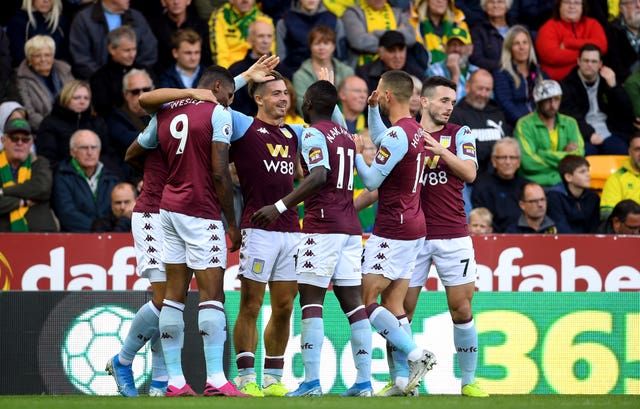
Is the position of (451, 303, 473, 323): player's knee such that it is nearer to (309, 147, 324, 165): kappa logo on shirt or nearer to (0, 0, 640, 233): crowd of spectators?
(309, 147, 324, 165): kappa logo on shirt

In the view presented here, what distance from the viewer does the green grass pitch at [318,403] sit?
9.51 meters

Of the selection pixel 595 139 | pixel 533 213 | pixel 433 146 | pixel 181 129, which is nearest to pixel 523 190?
pixel 533 213

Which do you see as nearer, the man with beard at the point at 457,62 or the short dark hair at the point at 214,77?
the short dark hair at the point at 214,77

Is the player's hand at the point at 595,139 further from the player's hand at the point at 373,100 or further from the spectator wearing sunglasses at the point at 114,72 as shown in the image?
the player's hand at the point at 373,100

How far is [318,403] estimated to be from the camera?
9766 mm

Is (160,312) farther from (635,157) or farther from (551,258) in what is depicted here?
(635,157)

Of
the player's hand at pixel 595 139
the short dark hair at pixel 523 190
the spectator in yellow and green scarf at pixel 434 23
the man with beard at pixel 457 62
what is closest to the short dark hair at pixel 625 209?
the short dark hair at pixel 523 190

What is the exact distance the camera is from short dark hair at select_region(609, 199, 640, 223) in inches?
629

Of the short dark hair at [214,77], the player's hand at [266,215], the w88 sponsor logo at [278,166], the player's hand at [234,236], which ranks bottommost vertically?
the player's hand at [234,236]

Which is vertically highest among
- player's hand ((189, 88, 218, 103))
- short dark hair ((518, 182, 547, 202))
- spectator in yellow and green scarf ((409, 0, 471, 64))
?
spectator in yellow and green scarf ((409, 0, 471, 64))

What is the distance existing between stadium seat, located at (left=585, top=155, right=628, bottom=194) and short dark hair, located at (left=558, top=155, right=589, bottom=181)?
2.84ft

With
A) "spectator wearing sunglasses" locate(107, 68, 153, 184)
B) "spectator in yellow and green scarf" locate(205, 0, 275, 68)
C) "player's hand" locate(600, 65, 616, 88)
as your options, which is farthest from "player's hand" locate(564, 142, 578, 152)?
"spectator wearing sunglasses" locate(107, 68, 153, 184)

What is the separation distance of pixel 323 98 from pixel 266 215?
3.77 feet

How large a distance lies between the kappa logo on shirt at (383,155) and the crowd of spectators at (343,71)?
500 centimetres
